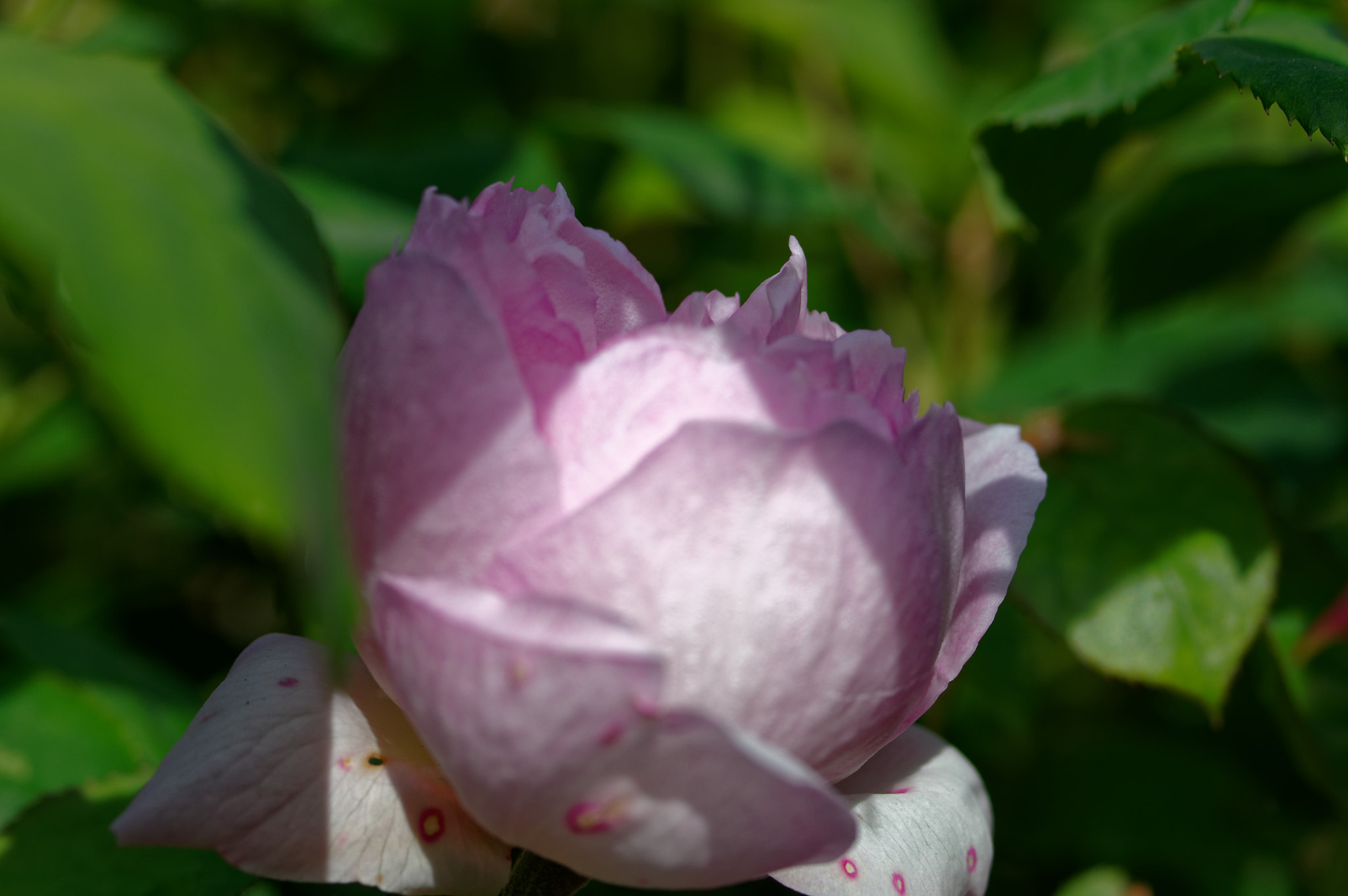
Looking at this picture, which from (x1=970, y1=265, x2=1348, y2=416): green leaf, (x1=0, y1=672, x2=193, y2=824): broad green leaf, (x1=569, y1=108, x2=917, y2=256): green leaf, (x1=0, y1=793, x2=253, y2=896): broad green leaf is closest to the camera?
(x1=0, y1=793, x2=253, y2=896): broad green leaf

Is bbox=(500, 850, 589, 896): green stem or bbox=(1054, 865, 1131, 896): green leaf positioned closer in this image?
bbox=(500, 850, 589, 896): green stem

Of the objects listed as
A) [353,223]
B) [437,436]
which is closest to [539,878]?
[437,436]

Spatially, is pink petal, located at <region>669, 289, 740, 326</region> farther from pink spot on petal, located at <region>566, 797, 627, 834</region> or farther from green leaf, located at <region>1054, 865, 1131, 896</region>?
green leaf, located at <region>1054, 865, 1131, 896</region>

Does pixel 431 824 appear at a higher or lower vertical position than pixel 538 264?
lower

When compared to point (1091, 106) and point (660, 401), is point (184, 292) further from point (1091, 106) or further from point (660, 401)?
point (1091, 106)

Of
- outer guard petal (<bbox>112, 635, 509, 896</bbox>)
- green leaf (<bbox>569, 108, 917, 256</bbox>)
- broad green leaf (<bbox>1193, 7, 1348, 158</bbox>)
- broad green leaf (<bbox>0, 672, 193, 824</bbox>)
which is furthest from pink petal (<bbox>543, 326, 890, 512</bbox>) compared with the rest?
green leaf (<bbox>569, 108, 917, 256</bbox>)

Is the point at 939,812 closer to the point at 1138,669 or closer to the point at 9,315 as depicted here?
the point at 1138,669

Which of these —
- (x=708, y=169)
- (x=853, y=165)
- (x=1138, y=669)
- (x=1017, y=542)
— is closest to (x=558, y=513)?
(x=1017, y=542)
